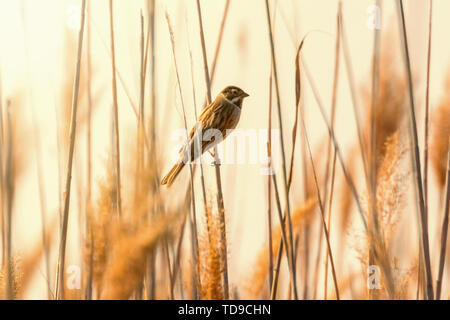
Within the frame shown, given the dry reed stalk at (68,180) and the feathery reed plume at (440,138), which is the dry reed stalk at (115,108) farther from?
the feathery reed plume at (440,138)

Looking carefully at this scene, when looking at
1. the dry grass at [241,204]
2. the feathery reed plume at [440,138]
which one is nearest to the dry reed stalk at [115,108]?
the dry grass at [241,204]

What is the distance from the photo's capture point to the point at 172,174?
127cm

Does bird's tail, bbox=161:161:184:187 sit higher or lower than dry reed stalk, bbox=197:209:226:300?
higher

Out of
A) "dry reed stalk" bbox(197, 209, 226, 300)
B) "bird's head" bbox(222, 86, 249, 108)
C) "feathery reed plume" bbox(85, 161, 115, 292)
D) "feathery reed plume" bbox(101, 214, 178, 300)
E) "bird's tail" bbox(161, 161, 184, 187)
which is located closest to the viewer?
"feathery reed plume" bbox(101, 214, 178, 300)

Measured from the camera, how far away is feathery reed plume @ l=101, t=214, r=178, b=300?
0.76m

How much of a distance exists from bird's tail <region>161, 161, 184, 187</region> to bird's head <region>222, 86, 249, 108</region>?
21cm

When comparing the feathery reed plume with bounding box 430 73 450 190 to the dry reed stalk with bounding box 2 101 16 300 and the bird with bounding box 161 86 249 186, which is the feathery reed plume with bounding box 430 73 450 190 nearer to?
the bird with bounding box 161 86 249 186

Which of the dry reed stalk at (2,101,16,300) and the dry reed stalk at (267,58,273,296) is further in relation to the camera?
the dry reed stalk at (267,58,273,296)

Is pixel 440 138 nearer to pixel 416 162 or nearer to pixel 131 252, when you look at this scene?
pixel 416 162

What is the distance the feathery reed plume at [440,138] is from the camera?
52.2 inches

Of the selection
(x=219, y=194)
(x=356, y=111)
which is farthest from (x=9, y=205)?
(x=356, y=111)

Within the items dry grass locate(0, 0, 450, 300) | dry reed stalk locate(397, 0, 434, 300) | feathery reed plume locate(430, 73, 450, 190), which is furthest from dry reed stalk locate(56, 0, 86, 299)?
feathery reed plume locate(430, 73, 450, 190)

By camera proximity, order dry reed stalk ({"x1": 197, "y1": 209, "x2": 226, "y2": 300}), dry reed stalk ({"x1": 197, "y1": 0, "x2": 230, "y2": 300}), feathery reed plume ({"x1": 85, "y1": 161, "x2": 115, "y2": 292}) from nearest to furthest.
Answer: feathery reed plume ({"x1": 85, "y1": 161, "x2": 115, "y2": 292}) < dry reed stalk ({"x1": 197, "y1": 209, "x2": 226, "y2": 300}) < dry reed stalk ({"x1": 197, "y1": 0, "x2": 230, "y2": 300})
